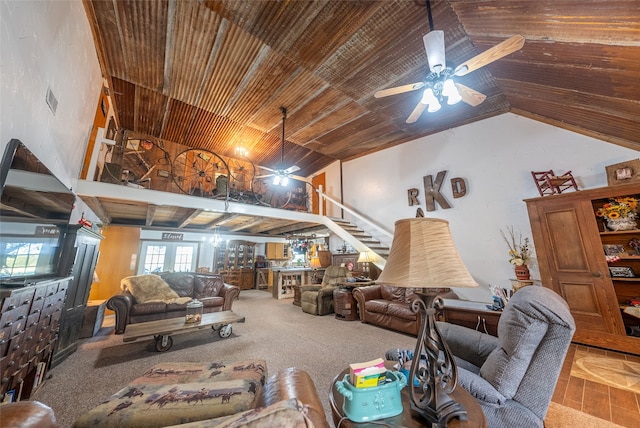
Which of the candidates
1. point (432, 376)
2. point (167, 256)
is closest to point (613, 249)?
point (432, 376)

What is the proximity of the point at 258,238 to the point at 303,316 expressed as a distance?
5.36m

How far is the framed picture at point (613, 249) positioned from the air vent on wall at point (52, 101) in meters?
6.32

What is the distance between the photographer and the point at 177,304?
4129 millimetres

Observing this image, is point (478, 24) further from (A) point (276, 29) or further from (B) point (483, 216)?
(B) point (483, 216)

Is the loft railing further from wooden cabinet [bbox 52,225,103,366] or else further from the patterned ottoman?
wooden cabinet [bbox 52,225,103,366]

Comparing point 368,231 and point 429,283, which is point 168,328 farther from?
point 368,231

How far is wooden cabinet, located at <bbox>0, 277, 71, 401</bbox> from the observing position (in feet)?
4.86

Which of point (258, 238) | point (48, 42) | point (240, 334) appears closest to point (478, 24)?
point (48, 42)

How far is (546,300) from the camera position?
4.06 feet

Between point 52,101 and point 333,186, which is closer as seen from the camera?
point 52,101

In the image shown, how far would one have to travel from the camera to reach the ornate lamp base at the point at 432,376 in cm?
93

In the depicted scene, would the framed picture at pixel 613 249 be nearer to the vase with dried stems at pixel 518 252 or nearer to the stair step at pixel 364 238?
the vase with dried stems at pixel 518 252

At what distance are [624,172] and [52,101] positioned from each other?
6.47 metres

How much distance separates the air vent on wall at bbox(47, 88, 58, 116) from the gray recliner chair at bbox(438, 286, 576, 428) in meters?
3.71
